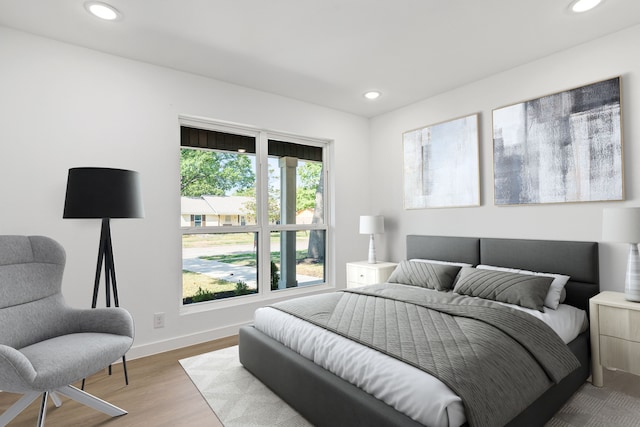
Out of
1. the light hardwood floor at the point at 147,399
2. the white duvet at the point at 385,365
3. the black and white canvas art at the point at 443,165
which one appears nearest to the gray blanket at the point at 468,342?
the white duvet at the point at 385,365

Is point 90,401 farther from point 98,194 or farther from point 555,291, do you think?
point 555,291

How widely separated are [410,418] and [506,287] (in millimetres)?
1585

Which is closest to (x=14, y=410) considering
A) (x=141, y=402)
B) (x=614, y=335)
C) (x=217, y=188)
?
(x=141, y=402)

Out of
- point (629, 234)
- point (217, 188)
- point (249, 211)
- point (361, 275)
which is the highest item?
point (217, 188)

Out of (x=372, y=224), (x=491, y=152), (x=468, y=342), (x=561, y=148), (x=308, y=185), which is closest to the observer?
(x=468, y=342)

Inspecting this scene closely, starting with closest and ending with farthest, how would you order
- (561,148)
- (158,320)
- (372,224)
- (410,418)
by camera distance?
1. (410,418)
2. (561,148)
3. (158,320)
4. (372,224)

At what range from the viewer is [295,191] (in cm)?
427

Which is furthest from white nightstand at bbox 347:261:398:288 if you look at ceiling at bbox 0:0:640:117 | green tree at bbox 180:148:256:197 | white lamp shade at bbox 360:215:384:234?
ceiling at bbox 0:0:640:117

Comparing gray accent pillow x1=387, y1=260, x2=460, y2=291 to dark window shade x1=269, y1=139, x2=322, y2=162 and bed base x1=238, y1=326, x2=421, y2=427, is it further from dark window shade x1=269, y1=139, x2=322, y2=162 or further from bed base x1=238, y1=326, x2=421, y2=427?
dark window shade x1=269, y1=139, x2=322, y2=162

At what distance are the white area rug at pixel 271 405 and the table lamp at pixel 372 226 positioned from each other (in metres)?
2.13

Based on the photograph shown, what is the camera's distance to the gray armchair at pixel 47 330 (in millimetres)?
1723

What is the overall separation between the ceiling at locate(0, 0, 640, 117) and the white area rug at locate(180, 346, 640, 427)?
8.46ft

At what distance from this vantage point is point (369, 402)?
63.4 inches

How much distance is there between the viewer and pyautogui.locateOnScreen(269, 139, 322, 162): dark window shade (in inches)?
160
